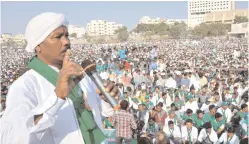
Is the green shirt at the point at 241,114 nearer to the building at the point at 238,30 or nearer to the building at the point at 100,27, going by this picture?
the building at the point at 238,30

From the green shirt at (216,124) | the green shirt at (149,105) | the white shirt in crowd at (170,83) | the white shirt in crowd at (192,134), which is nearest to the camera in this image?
the white shirt in crowd at (192,134)

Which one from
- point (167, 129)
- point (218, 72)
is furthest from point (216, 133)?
point (218, 72)

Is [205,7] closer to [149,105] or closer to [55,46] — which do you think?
[149,105]

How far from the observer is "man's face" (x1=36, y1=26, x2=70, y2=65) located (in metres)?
1.22

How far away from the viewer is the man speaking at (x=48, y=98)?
1028 mm

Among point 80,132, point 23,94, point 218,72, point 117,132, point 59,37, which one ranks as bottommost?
point 218,72

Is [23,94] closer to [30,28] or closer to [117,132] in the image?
[30,28]

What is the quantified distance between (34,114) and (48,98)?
0.20ft

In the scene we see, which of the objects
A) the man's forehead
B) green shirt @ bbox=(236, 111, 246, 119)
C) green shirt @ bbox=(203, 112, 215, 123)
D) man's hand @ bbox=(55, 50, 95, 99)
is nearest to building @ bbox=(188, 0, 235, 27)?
green shirt @ bbox=(236, 111, 246, 119)

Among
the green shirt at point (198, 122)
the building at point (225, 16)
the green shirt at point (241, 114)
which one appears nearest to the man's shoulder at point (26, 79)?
the green shirt at point (198, 122)

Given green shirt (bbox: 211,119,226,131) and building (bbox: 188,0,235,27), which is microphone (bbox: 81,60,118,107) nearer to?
green shirt (bbox: 211,119,226,131)

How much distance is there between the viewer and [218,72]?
12539 millimetres

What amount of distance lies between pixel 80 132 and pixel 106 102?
1.05 ft

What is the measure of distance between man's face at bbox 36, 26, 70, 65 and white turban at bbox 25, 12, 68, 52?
1 cm
